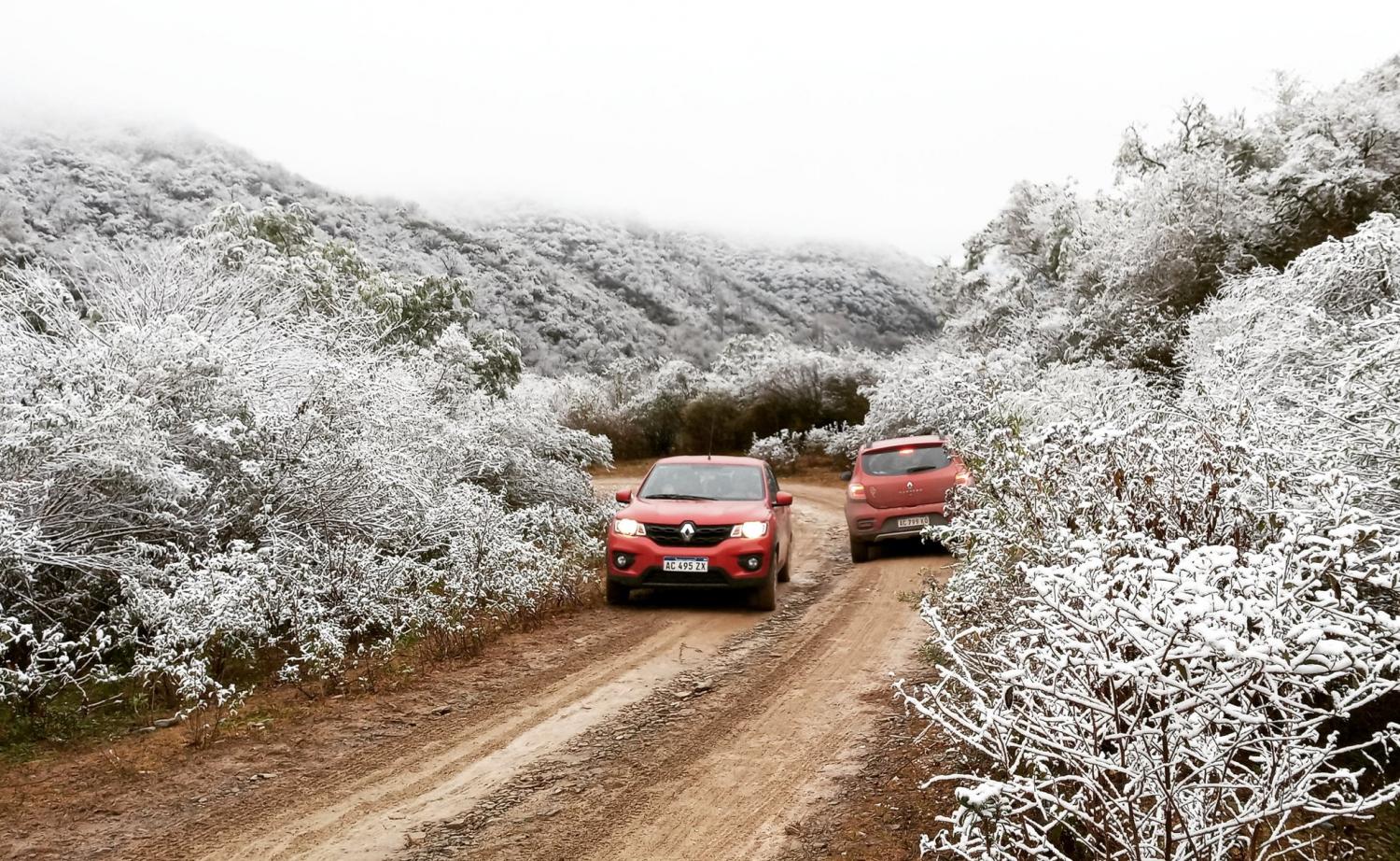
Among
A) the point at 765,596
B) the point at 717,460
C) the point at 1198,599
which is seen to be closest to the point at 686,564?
the point at 765,596

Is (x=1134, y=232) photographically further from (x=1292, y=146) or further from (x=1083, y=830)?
(x=1083, y=830)

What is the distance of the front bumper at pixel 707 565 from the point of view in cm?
955

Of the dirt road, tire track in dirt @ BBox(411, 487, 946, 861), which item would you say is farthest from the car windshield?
the dirt road

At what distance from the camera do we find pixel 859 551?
1321 cm

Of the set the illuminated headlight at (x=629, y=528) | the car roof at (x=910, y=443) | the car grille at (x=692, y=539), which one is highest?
the car roof at (x=910, y=443)

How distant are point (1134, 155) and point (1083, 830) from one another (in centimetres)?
2014

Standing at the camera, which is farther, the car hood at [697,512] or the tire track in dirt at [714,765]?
the car hood at [697,512]

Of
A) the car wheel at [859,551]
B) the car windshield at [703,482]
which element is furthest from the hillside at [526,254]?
the car windshield at [703,482]

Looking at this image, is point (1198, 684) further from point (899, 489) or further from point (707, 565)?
point (899, 489)

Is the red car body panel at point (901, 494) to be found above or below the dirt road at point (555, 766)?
above

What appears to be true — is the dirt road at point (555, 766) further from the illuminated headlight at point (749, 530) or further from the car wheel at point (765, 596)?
the illuminated headlight at point (749, 530)

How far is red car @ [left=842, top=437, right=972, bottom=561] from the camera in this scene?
12.7 metres

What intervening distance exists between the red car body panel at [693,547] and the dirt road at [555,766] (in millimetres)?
1184

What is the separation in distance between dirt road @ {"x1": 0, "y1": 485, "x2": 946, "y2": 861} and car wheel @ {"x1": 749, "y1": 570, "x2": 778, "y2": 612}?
4.21 feet
